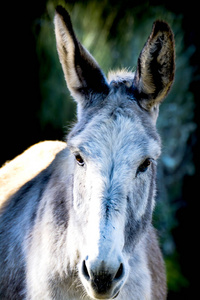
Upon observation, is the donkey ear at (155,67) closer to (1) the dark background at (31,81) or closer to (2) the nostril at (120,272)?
(2) the nostril at (120,272)

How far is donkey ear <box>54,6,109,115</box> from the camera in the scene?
119 inches

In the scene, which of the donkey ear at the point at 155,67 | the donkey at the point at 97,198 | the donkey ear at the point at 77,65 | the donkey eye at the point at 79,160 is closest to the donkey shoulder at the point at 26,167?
the donkey at the point at 97,198

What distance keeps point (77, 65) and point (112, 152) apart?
0.88 meters

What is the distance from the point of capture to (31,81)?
23.8 feet

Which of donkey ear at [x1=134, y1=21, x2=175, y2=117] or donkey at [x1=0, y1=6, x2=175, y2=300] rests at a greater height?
donkey ear at [x1=134, y1=21, x2=175, y2=117]

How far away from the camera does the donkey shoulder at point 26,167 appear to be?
4281mm

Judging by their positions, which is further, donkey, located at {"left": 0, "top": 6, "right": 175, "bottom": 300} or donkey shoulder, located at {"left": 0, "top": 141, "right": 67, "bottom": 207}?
donkey shoulder, located at {"left": 0, "top": 141, "right": 67, "bottom": 207}

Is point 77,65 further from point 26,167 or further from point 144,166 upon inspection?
point 26,167

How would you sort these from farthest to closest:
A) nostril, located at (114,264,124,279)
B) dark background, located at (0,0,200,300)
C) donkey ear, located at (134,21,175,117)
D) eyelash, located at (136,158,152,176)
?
dark background, located at (0,0,200,300) → donkey ear, located at (134,21,175,117) → eyelash, located at (136,158,152,176) → nostril, located at (114,264,124,279)

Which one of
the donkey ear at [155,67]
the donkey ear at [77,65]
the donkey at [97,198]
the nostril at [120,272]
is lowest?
the nostril at [120,272]

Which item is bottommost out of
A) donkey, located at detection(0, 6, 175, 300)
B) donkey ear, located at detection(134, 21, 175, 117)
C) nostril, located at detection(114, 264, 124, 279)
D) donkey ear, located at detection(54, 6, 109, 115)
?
nostril, located at detection(114, 264, 124, 279)

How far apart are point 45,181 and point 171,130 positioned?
5.60 m

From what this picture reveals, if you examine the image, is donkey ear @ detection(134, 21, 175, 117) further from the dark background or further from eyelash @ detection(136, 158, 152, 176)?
the dark background

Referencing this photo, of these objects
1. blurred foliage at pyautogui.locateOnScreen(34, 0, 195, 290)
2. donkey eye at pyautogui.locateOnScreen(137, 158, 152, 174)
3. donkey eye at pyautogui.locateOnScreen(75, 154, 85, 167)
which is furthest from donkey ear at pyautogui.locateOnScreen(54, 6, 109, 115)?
blurred foliage at pyautogui.locateOnScreen(34, 0, 195, 290)
